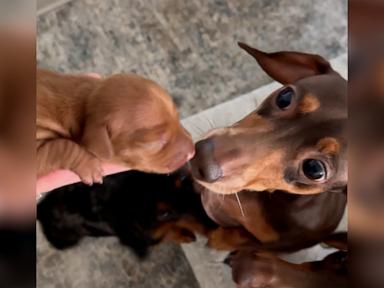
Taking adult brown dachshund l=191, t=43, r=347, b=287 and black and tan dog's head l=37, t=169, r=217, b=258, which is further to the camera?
black and tan dog's head l=37, t=169, r=217, b=258

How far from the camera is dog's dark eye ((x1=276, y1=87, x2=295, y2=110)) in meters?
1.44

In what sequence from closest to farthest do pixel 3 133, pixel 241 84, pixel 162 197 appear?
pixel 3 133
pixel 162 197
pixel 241 84

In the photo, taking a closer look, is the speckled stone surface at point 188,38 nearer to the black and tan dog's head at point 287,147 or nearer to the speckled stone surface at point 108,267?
the speckled stone surface at point 108,267

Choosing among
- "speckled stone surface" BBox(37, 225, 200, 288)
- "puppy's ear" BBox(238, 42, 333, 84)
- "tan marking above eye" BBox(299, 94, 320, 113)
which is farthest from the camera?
"speckled stone surface" BBox(37, 225, 200, 288)

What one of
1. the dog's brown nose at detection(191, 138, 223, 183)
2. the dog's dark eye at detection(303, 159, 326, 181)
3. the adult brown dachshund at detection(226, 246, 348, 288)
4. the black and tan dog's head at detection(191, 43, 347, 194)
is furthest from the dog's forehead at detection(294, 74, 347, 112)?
the adult brown dachshund at detection(226, 246, 348, 288)

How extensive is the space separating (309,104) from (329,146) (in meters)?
0.12

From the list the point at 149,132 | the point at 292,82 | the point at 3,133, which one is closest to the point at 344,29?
the point at 292,82

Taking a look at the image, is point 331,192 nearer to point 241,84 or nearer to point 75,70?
point 241,84

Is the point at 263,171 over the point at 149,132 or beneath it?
beneath

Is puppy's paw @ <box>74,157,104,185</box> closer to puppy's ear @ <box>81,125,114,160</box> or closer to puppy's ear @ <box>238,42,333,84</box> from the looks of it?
puppy's ear @ <box>81,125,114,160</box>

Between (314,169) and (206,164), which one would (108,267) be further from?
(314,169)

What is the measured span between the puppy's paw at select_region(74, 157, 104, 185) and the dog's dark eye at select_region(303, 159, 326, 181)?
1.46 ft

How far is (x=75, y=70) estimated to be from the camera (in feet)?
6.68

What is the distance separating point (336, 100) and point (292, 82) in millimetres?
184
